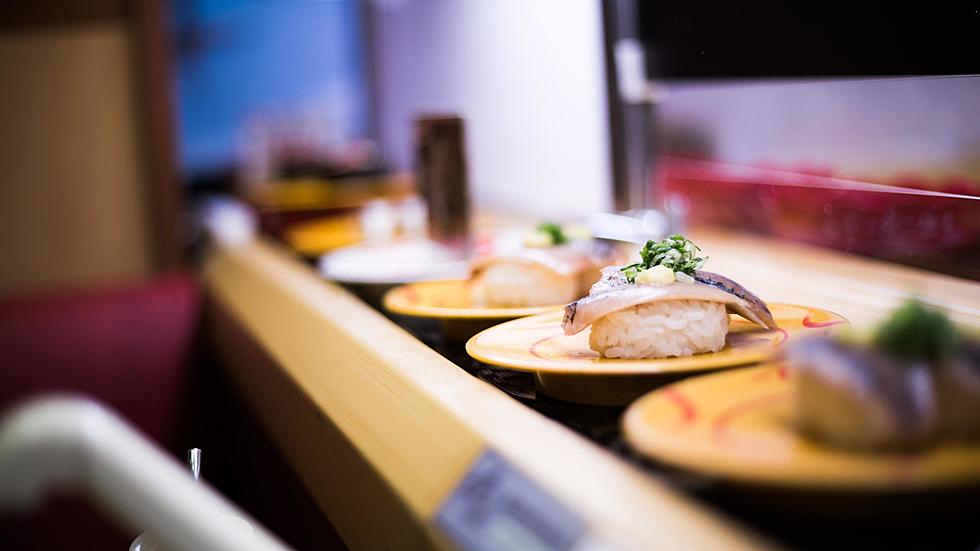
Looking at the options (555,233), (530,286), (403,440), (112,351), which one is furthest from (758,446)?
(112,351)

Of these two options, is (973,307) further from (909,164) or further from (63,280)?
(63,280)

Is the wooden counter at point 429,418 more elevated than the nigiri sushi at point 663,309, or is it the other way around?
the nigiri sushi at point 663,309

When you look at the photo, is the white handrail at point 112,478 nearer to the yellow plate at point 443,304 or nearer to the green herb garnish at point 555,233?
the yellow plate at point 443,304

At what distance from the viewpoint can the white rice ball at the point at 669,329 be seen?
0.93 metres

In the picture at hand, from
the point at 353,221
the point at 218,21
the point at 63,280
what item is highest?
the point at 218,21

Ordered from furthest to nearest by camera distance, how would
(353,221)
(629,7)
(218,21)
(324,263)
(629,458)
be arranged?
(218,21)
(353,221)
(629,7)
(324,263)
(629,458)

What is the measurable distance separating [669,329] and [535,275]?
15.4 inches

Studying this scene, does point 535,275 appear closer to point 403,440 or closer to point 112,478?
point 403,440

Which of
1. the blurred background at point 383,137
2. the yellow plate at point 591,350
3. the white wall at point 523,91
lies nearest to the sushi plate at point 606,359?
the yellow plate at point 591,350

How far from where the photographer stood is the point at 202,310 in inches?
109

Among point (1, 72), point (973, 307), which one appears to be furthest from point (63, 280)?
point (973, 307)

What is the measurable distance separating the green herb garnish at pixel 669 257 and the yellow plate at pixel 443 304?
23 cm

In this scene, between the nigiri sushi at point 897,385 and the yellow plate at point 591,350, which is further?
the yellow plate at point 591,350

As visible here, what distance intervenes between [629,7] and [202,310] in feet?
4.79
